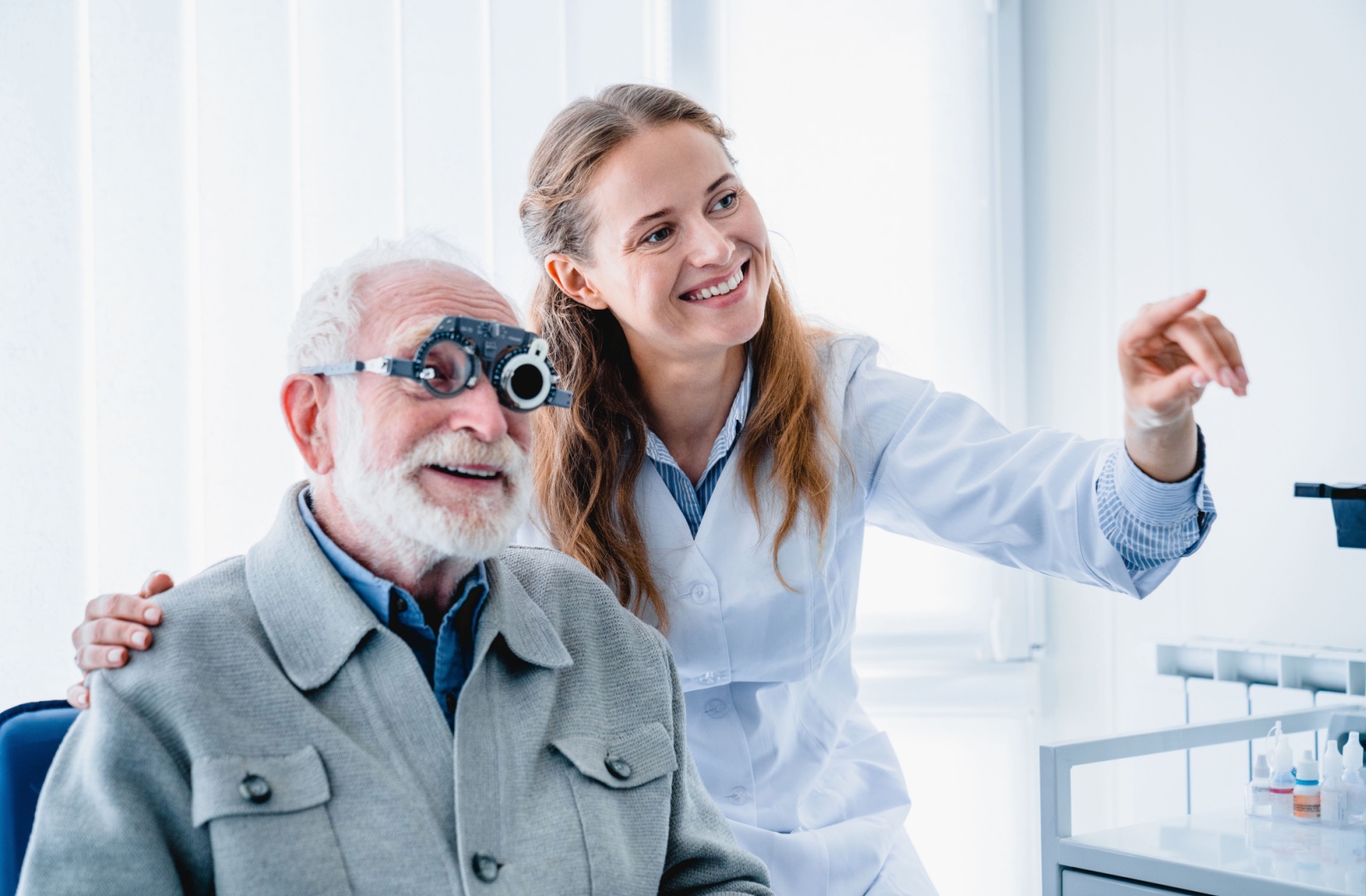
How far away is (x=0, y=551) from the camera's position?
1.54m

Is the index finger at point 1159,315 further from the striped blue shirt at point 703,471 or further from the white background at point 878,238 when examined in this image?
the white background at point 878,238

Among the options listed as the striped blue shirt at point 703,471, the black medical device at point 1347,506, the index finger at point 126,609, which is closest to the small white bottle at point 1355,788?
the black medical device at point 1347,506

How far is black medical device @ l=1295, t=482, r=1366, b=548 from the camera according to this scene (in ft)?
5.60

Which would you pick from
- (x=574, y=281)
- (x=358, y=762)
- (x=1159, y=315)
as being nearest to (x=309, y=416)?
(x=358, y=762)

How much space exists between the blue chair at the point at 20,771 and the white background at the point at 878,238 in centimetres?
56

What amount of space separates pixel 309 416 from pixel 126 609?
0.26 meters

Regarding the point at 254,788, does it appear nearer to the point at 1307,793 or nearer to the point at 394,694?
the point at 394,694

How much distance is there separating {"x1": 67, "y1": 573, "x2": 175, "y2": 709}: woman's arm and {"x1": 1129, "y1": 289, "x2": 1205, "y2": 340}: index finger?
3.09 ft

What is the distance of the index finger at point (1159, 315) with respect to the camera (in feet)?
3.53

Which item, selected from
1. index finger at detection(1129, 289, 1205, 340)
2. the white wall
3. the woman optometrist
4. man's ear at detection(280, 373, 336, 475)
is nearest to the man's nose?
man's ear at detection(280, 373, 336, 475)

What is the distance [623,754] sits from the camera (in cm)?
115

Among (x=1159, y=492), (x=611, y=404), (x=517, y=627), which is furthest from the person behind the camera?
(x=611, y=404)

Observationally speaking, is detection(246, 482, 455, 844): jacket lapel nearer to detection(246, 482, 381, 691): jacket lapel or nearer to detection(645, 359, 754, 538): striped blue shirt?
detection(246, 482, 381, 691): jacket lapel

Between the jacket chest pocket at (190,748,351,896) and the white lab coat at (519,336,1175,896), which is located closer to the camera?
the jacket chest pocket at (190,748,351,896)
